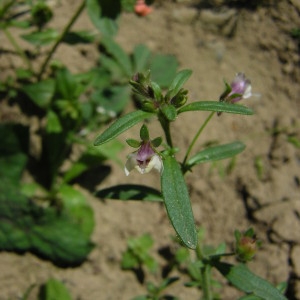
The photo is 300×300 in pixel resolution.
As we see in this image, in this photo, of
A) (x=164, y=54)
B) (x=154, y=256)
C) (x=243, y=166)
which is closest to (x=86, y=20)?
(x=164, y=54)

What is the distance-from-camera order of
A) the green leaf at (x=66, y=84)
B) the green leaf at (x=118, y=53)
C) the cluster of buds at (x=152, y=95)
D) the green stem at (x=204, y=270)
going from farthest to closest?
1. the green leaf at (x=118, y=53)
2. the green leaf at (x=66, y=84)
3. the green stem at (x=204, y=270)
4. the cluster of buds at (x=152, y=95)

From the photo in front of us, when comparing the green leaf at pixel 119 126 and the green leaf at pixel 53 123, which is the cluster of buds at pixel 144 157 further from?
the green leaf at pixel 53 123

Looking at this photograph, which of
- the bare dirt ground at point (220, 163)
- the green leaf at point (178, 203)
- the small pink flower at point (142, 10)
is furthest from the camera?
the small pink flower at point (142, 10)

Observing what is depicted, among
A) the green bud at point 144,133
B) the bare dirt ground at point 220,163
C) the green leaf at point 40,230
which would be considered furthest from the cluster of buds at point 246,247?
the green leaf at point 40,230

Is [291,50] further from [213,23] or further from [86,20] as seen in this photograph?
[86,20]

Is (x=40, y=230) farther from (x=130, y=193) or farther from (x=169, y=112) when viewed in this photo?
(x=169, y=112)

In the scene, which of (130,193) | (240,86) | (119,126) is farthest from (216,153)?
(119,126)

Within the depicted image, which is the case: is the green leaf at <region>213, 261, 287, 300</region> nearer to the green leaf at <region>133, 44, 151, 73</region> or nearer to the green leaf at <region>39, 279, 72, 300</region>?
the green leaf at <region>39, 279, 72, 300</region>
